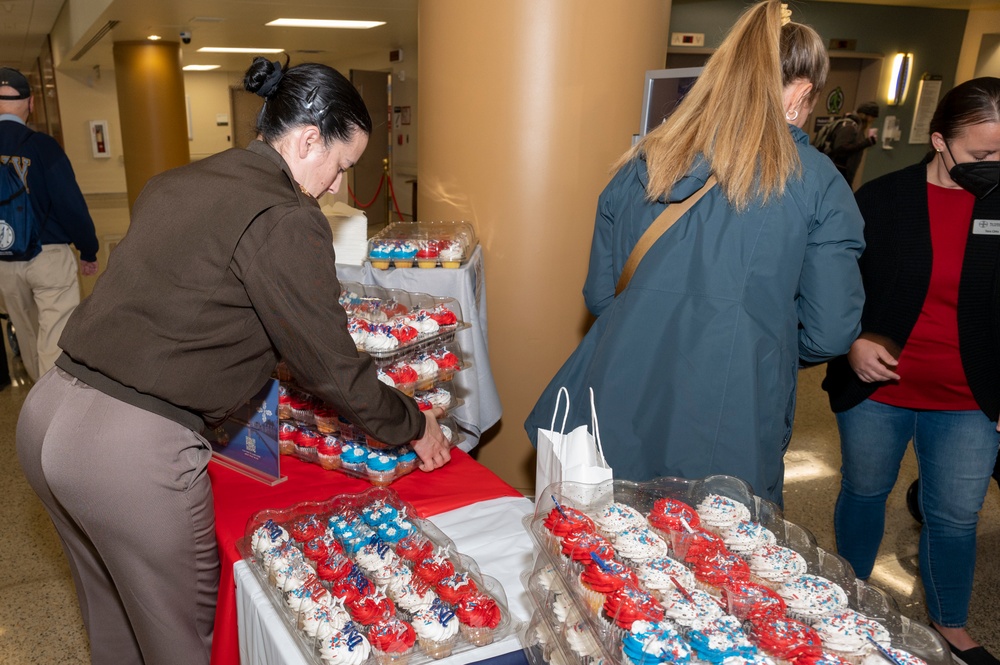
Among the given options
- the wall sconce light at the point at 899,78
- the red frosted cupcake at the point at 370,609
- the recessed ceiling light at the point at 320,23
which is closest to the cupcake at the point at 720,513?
the red frosted cupcake at the point at 370,609

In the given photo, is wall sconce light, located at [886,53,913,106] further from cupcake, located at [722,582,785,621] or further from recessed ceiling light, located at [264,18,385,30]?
cupcake, located at [722,582,785,621]

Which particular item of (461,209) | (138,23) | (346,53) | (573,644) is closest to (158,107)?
(138,23)

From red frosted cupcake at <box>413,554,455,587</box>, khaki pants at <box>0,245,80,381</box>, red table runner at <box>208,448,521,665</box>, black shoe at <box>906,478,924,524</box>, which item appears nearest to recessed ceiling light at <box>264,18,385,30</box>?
khaki pants at <box>0,245,80,381</box>

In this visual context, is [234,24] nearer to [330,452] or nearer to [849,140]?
[849,140]

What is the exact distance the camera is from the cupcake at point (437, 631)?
1.20m

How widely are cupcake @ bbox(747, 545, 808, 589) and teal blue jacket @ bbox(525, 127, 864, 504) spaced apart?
45 centimetres

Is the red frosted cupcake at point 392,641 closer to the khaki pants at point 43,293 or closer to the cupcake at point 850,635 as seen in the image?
the cupcake at point 850,635

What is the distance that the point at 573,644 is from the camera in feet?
3.44

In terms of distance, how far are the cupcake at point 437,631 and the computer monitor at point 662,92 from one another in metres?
1.92

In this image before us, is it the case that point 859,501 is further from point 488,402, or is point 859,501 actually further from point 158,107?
point 158,107

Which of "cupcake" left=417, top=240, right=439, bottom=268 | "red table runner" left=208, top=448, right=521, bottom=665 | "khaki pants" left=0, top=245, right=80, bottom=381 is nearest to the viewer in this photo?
"red table runner" left=208, top=448, right=521, bottom=665

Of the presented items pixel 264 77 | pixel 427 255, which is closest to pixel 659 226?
pixel 264 77

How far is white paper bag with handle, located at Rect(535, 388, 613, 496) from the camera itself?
4.50 ft

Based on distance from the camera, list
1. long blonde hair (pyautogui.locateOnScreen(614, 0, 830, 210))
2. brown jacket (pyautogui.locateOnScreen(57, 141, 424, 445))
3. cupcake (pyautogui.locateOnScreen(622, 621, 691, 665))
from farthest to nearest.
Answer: long blonde hair (pyautogui.locateOnScreen(614, 0, 830, 210)), brown jacket (pyautogui.locateOnScreen(57, 141, 424, 445)), cupcake (pyautogui.locateOnScreen(622, 621, 691, 665))
